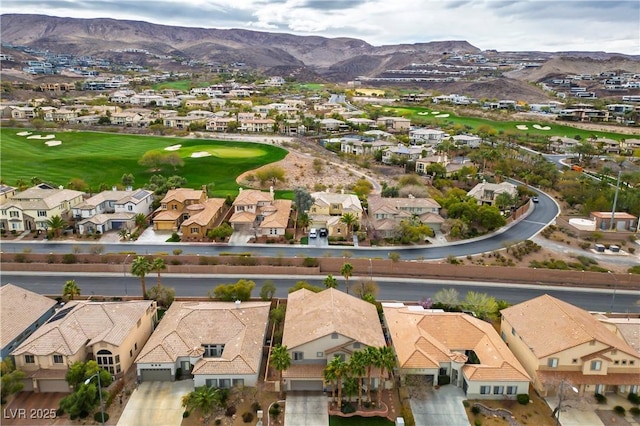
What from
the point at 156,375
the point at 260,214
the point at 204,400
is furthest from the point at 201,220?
the point at 204,400

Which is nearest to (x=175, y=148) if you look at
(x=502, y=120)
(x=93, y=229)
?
(x=93, y=229)

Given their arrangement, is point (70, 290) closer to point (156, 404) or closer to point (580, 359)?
point (156, 404)

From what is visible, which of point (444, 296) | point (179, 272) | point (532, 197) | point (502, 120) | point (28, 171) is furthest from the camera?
point (502, 120)

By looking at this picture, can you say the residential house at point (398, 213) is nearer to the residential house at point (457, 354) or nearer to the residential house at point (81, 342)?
the residential house at point (457, 354)

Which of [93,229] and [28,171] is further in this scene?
[28,171]

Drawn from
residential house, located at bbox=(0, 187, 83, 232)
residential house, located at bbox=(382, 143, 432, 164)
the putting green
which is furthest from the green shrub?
the putting green

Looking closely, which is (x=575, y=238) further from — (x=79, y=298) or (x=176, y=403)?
(x=79, y=298)

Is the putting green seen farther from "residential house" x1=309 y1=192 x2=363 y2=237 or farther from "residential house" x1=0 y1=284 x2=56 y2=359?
"residential house" x1=0 y1=284 x2=56 y2=359
